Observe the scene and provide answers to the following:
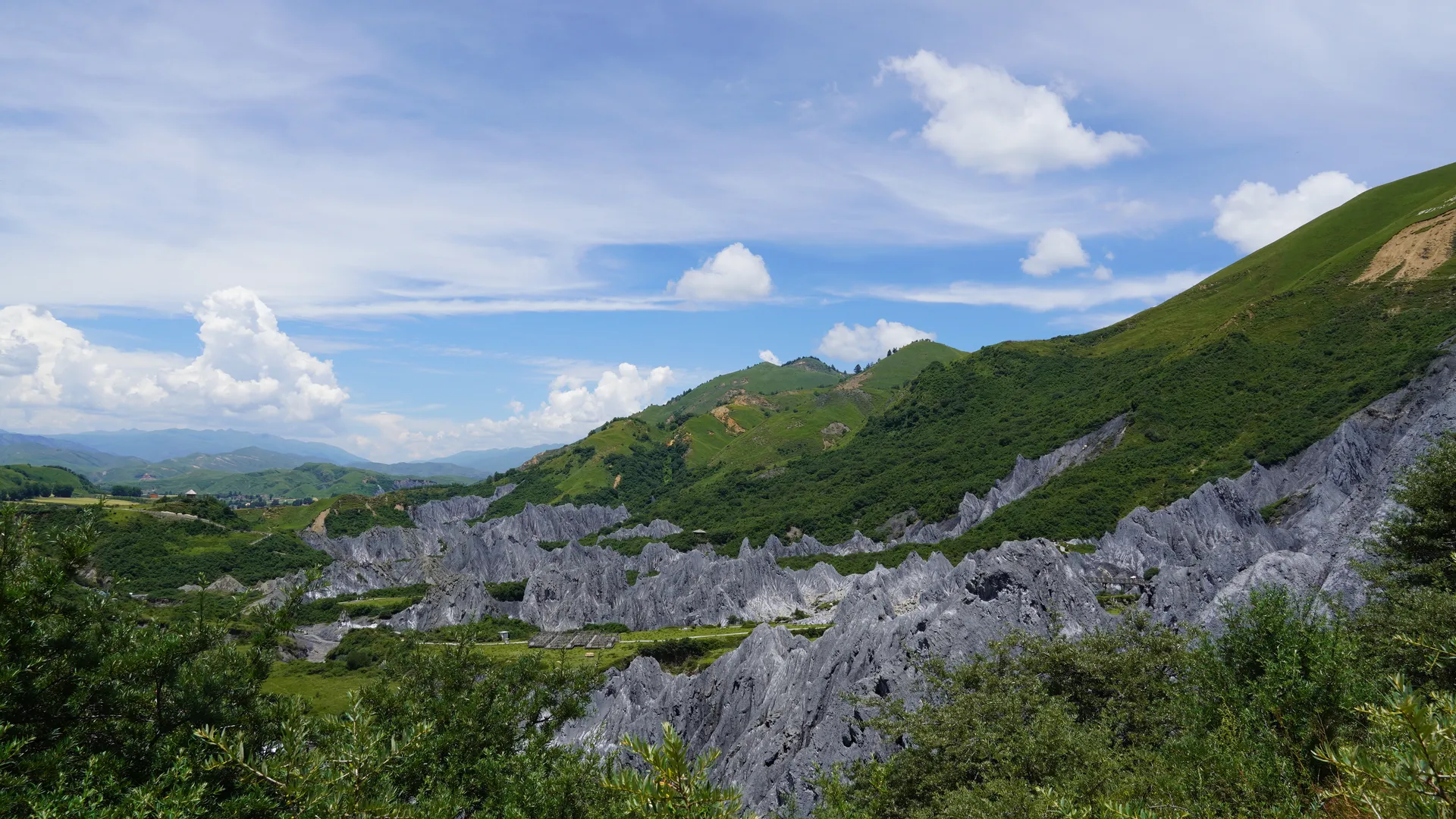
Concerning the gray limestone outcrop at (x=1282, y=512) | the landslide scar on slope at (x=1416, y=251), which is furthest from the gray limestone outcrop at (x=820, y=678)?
the landslide scar on slope at (x=1416, y=251)

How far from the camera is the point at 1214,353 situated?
140m

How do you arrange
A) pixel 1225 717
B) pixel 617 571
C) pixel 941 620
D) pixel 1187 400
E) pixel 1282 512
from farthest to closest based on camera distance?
1. pixel 1187 400
2. pixel 617 571
3. pixel 1282 512
4. pixel 941 620
5. pixel 1225 717

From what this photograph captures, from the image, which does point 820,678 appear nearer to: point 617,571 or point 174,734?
point 174,734

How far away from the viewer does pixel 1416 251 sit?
446 ft

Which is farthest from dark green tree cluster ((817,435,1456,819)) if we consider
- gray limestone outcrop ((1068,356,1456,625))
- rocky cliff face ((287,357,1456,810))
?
gray limestone outcrop ((1068,356,1456,625))

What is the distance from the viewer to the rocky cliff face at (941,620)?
4131 cm

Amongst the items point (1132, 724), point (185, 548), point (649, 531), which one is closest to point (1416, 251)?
point (1132, 724)

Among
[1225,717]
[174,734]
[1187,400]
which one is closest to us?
[174,734]

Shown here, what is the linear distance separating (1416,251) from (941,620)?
163169mm

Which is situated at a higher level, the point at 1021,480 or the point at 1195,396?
the point at 1195,396

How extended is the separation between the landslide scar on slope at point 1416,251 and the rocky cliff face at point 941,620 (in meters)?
67.2

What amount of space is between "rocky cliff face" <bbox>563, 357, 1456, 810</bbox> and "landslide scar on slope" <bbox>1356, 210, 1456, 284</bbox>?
221 ft

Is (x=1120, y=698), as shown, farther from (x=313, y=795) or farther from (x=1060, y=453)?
(x=1060, y=453)

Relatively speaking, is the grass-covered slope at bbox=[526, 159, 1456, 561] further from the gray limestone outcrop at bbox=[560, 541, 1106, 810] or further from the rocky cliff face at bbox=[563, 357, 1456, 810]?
the gray limestone outcrop at bbox=[560, 541, 1106, 810]
